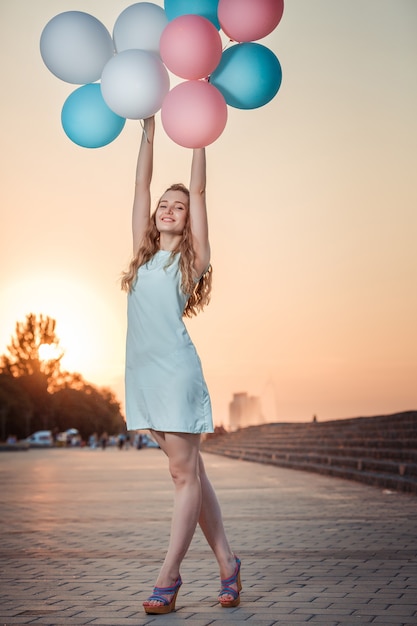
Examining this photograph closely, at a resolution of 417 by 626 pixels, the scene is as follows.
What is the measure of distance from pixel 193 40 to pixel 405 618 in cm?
284

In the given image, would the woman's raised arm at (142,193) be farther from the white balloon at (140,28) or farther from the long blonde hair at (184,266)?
the white balloon at (140,28)

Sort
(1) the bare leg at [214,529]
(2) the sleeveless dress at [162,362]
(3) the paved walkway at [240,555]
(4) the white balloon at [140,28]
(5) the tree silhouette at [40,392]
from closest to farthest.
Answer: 1. (2) the sleeveless dress at [162,362]
2. (3) the paved walkway at [240,555]
3. (1) the bare leg at [214,529]
4. (4) the white balloon at [140,28]
5. (5) the tree silhouette at [40,392]

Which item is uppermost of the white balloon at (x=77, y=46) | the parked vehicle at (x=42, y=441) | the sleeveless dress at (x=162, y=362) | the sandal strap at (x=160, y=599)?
the parked vehicle at (x=42, y=441)

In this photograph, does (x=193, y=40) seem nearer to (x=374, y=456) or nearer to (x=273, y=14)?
(x=273, y=14)

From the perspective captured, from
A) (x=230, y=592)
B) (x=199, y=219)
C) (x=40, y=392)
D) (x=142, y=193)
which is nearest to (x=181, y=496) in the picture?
(x=230, y=592)

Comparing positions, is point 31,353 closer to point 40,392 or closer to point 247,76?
point 40,392

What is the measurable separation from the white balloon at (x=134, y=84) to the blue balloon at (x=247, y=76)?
292 mm

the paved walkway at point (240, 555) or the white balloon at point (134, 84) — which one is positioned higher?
the white balloon at point (134, 84)

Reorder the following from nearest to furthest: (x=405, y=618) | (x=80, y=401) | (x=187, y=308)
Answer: (x=405, y=618) → (x=187, y=308) → (x=80, y=401)

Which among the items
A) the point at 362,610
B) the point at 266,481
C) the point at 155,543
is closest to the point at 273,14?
the point at 362,610

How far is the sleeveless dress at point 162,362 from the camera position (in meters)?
4.61

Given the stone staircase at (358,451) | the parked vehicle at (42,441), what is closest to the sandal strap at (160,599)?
the stone staircase at (358,451)

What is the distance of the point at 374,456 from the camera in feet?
56.9

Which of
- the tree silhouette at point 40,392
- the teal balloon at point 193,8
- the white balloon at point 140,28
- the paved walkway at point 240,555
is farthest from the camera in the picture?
the tree silhouette at point 40,392
